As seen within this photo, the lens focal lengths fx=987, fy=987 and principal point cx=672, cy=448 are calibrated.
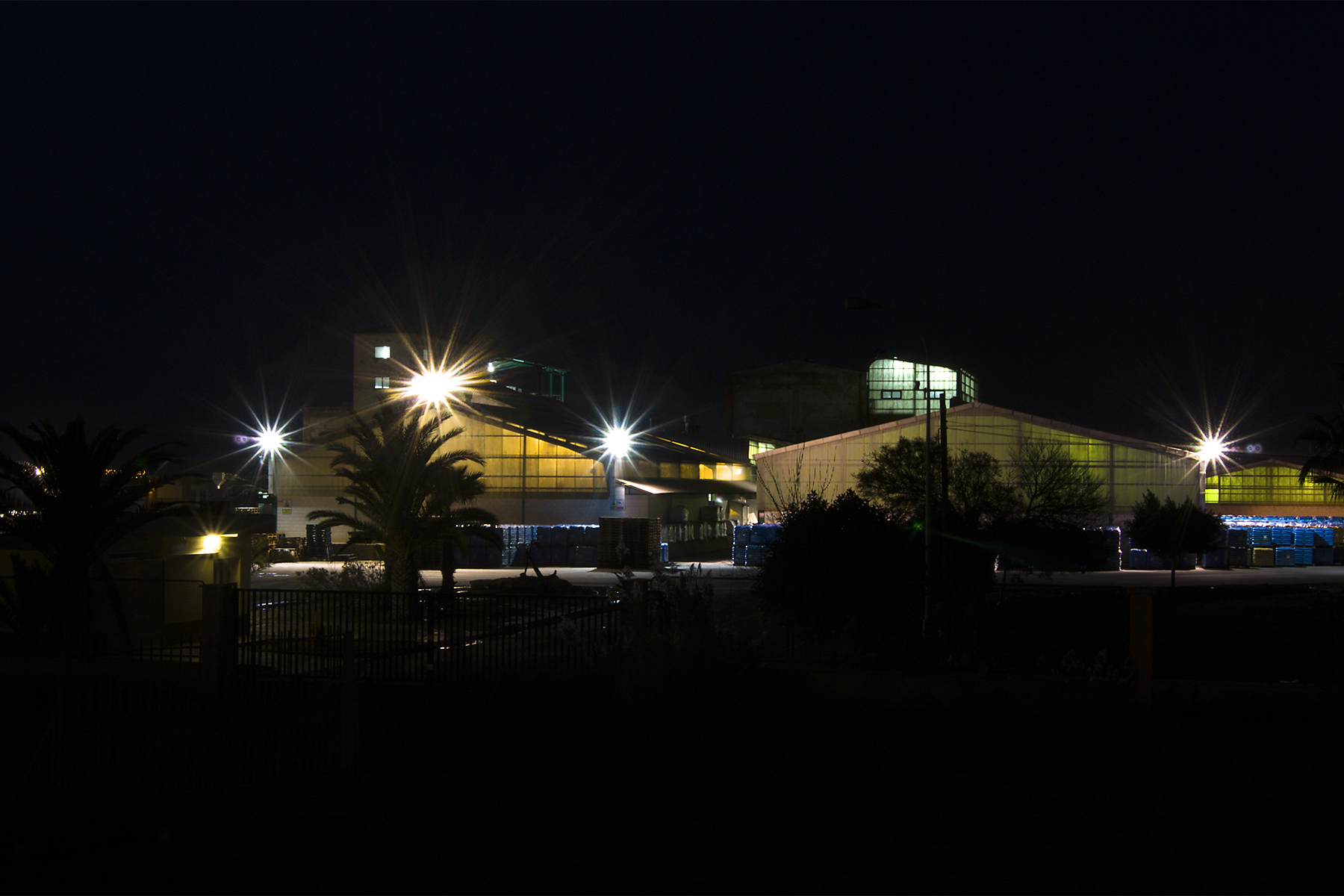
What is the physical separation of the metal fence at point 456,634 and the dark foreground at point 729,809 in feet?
6.29


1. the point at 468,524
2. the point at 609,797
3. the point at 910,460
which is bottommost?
the point at 609,797

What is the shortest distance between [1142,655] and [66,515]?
15.7 meters

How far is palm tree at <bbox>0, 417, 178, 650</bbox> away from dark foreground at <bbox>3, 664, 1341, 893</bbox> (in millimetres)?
6841

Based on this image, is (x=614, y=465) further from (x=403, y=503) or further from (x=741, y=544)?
(x=403, y=503)

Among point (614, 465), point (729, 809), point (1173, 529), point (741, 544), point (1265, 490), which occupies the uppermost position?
point (614, 465)

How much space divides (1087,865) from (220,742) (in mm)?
7467

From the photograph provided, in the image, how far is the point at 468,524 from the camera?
1033 inches

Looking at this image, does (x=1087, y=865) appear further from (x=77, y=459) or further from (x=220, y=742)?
(x=77, y=459)

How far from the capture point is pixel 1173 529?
121 feet

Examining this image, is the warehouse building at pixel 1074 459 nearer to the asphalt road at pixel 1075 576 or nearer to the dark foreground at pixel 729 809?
the asphalt road at pixel 1075 576

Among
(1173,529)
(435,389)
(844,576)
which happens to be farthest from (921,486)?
(435,389)

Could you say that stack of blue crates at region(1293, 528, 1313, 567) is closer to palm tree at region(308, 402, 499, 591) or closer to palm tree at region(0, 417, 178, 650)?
palm tree at region(308, 402, 499, 591)

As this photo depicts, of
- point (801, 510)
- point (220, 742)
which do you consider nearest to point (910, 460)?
point (801, 510)

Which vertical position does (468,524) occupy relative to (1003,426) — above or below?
below
